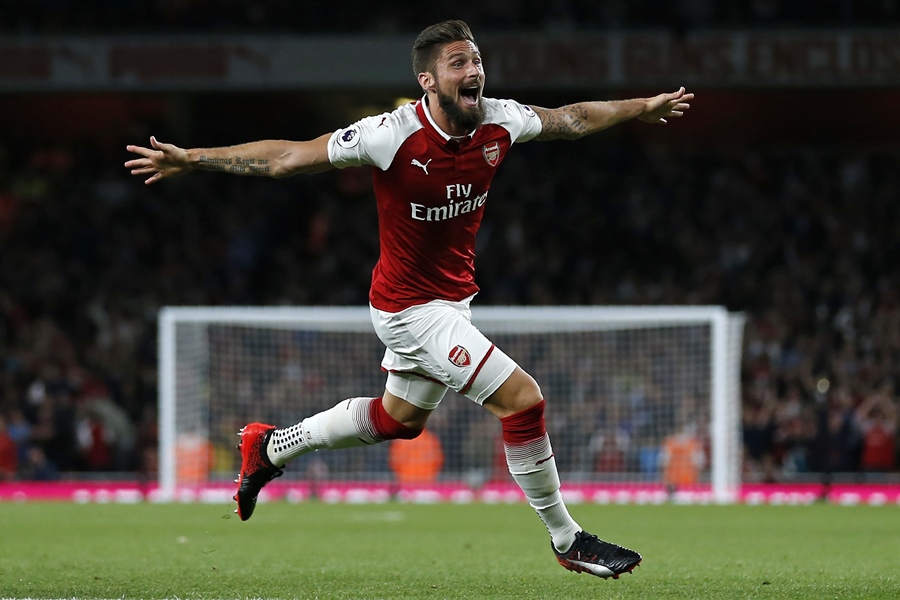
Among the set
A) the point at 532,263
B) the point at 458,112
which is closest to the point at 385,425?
the point at 458,112

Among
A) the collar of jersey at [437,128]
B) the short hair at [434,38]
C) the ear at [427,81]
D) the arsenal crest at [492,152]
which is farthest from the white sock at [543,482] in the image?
the short hair at [434,38]

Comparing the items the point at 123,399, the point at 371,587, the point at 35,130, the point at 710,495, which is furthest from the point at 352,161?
the point at 35,130

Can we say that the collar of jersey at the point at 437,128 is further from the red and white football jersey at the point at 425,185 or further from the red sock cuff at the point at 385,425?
the red sock cuff at the point at 385,425

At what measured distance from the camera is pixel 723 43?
824 inches

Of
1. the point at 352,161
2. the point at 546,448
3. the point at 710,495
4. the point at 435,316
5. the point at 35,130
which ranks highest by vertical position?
the point at 35,130

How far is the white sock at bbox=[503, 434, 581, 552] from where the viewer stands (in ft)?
20.6

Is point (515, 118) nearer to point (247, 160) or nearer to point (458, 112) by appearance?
point (458, 112)

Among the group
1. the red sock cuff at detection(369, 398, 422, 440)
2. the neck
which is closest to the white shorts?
the red sock cuff at detection(369, 398, 422, 440)

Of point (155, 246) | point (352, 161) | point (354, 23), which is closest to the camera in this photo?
point (352, 161)

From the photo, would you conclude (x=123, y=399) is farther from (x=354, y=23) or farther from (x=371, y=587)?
(x=371, y=587)

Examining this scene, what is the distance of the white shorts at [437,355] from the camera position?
20.3 ft

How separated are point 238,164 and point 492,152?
115 centimetres

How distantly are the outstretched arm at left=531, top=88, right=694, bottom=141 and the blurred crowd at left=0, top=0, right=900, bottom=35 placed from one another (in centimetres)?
1453

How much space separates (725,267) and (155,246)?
9439mm
